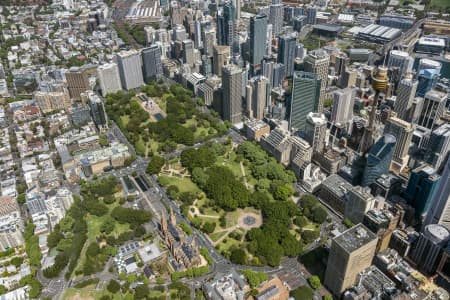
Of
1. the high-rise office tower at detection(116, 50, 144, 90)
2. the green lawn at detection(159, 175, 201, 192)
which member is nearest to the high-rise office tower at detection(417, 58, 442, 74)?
the green lawn at detection(159, 175, 201, 192)

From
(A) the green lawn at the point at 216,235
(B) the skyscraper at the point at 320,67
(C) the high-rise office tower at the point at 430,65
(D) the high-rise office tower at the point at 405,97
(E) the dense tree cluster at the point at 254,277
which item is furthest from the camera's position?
(C) the high-rise office tower at the point at 430,65

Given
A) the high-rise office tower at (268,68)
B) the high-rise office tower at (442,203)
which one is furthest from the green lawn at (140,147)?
the high-rise office tower at (442,203)

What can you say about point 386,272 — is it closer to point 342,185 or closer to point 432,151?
point 342,185

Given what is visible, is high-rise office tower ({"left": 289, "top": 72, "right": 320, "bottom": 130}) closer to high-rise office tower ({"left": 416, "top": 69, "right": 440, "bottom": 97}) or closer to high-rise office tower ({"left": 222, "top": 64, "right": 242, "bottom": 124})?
high-rise office tower ({"left": 222, "top": 64, "right": 242, "bottom": 124})

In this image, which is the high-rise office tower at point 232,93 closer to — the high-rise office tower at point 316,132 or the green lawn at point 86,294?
the high-rise office tower at point 316,132

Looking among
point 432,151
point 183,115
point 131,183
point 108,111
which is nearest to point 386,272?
point 432,151
